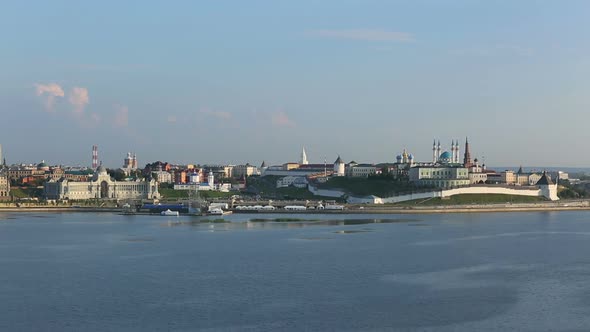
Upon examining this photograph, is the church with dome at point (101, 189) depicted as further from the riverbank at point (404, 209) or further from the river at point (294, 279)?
the river at point (294, 279)

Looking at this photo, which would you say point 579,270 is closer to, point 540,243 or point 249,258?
point 540,243

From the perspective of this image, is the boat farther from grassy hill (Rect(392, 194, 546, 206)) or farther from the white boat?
grassy hill (Rect(392, 194, 546, 206))

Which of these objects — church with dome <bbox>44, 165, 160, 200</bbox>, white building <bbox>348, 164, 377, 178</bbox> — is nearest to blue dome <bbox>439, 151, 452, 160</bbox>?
white building <bbox>348, 164, 377, 178</bbox>

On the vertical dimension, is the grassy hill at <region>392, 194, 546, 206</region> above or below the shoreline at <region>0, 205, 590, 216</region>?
above

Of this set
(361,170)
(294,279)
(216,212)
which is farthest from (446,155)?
(294,279)

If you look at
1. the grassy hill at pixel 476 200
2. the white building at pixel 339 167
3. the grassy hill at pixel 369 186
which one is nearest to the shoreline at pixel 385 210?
the grassy hill at pixel 476 200

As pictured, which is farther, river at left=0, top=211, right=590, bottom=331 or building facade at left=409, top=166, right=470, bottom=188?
building facade at left=409, top=166, right=470, bottom=188

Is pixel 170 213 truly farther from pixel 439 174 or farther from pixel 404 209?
pixel 439 174
